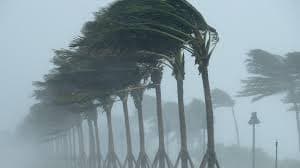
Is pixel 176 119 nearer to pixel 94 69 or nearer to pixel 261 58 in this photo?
pixel 261 58

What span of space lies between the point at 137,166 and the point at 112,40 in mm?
11461

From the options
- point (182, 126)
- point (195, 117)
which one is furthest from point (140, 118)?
point (195, 117)

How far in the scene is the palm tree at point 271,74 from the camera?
210 feet

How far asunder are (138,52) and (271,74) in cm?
3953

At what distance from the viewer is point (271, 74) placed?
65688mm

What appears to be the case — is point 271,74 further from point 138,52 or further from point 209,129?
point 209,129

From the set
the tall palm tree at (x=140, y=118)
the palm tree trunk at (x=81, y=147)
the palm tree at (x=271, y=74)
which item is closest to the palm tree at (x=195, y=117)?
the palm tree at (x=271, y=74)

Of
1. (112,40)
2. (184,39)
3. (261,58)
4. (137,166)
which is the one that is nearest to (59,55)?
(137,166)

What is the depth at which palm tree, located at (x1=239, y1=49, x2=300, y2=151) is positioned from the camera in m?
63.9

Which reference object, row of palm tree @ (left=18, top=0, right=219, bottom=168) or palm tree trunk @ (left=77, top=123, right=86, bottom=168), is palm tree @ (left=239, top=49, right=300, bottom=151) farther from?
row of palm tree @ (left=18, top=0, right=219, bottom=168)

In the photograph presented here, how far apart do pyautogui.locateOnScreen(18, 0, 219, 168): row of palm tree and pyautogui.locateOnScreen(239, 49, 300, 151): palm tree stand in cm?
2968

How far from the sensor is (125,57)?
30453 mm

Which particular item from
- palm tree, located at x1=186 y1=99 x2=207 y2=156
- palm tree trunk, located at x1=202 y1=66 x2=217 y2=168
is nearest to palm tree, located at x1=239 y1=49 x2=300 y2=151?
palm tree, located at x1=186 y1=99 x2=207 y2=156

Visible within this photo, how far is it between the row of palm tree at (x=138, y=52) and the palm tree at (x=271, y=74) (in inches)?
1168
